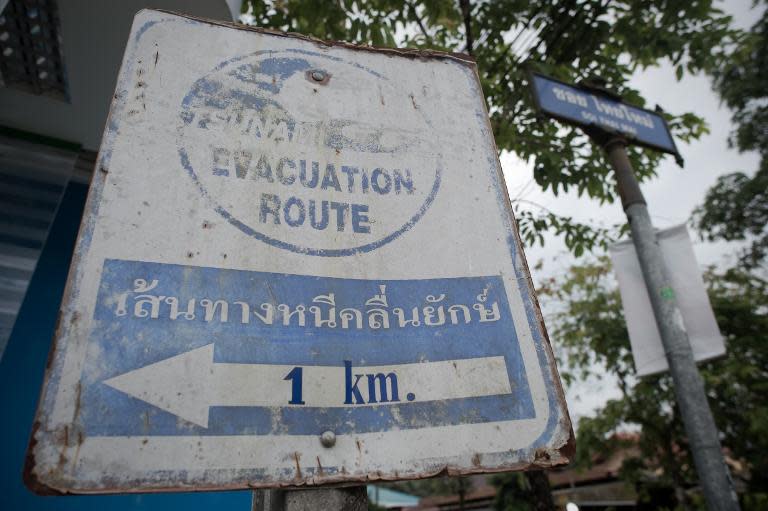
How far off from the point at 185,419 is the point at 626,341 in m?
9.28

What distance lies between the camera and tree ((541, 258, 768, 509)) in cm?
736

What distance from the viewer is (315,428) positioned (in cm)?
76

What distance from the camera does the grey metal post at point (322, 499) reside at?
0.72m

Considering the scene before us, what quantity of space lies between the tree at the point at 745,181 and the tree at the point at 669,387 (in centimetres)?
387

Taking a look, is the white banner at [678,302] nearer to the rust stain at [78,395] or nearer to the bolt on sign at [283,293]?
the bolt on sign at [283,293]

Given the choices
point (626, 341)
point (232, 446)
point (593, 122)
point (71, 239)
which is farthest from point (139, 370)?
point (626, 341)

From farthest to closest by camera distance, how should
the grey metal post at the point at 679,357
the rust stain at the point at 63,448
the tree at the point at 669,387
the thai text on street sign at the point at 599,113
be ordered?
the tree at the point at 669,387 → the thai text on street sign at the point at 599,113 → the grey metal post at the point at 679,357 → the rust stain at the point at 63,448

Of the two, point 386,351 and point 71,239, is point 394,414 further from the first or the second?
point 71,239

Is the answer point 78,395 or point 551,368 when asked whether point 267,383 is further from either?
point 551,368

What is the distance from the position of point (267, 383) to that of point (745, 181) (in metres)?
14.6

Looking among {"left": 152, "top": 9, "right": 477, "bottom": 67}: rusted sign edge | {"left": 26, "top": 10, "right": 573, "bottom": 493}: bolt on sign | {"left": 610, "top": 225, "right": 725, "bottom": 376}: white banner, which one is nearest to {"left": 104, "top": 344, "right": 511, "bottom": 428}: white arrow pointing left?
{"left": 26, "top": 10, "right": 573, "bottom": 493}: bolt on sign

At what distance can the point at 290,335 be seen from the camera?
83 centimetres

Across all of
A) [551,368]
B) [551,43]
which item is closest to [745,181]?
[551,43]

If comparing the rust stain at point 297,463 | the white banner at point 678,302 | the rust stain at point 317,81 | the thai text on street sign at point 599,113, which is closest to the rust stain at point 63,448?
the rust stain at point 297,463
